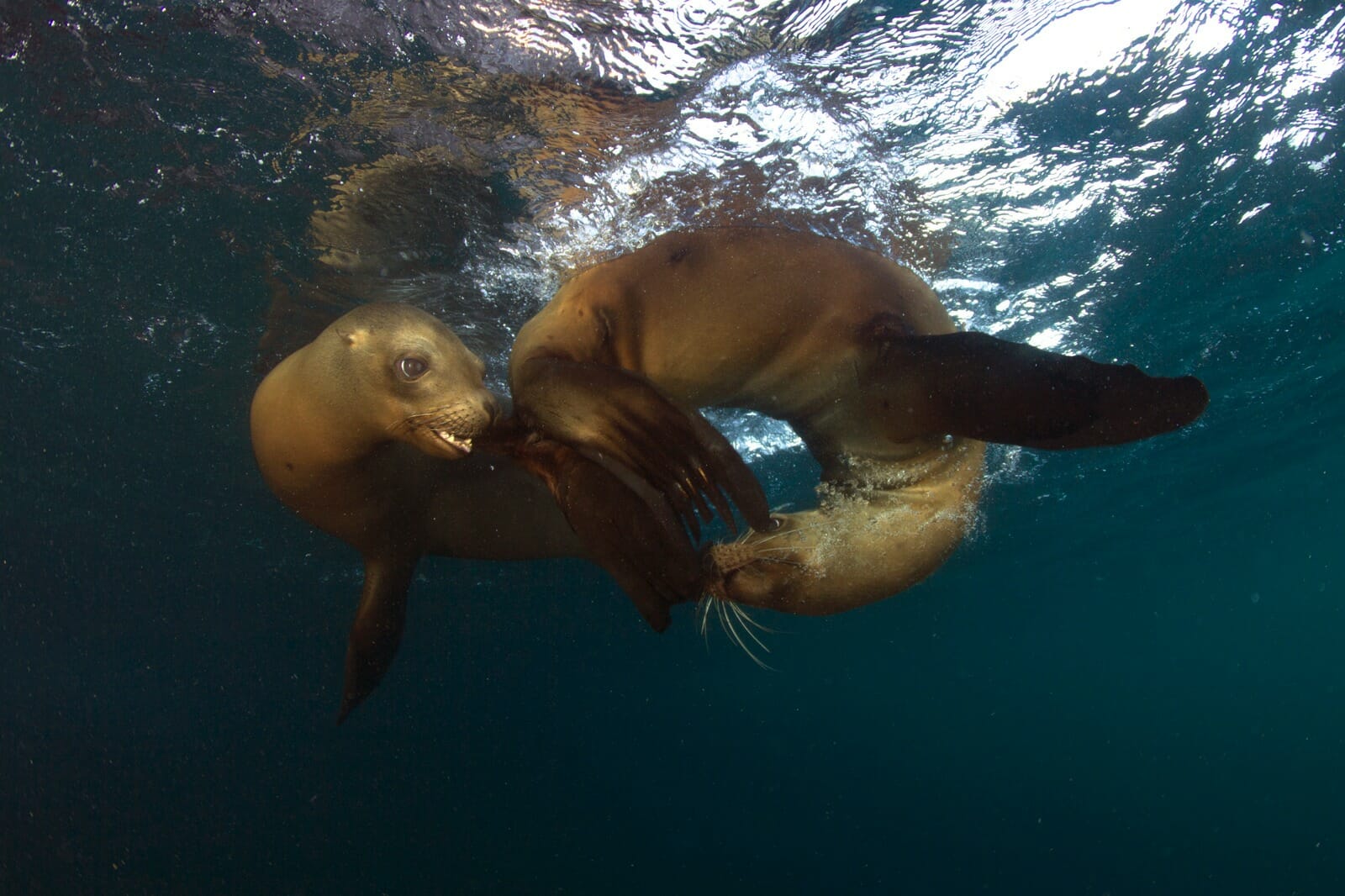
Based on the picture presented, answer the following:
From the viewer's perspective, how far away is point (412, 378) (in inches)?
149

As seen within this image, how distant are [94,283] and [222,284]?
1.29 m

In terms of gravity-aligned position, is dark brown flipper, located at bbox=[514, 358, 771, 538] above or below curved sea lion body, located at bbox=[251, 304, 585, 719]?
above

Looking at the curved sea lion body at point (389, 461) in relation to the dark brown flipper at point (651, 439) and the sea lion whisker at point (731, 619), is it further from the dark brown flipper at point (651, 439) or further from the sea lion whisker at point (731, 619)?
the sea lion whisker at point (731, 619)

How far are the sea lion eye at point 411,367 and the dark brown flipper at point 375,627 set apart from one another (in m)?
2.16

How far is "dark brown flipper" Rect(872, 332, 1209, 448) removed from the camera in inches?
73.8

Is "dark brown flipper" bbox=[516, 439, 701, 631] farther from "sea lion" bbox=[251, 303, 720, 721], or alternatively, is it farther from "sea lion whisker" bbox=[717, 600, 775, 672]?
"sea lion whisker" bbox=[717, 600, 775, 672]

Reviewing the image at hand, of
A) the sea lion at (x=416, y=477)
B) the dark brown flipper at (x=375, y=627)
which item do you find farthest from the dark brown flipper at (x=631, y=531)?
the dark brown flipper at (x=375, y=627)

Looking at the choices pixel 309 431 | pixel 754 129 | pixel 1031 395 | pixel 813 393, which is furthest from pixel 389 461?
pixel 1031 395

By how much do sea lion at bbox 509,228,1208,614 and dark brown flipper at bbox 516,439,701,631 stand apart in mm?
69

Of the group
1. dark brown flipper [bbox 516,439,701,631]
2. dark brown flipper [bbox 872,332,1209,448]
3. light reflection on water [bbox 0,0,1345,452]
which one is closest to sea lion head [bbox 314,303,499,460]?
dark brown flipper [bbox 516,439,701,631]

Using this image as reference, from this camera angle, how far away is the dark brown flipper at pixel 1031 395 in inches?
73.8

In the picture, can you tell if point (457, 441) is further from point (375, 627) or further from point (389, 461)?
point (375, 627)

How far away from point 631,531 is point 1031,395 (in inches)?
49.4

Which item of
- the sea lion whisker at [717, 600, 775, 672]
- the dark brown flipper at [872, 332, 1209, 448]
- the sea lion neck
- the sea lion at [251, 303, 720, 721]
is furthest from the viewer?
the sea lion neck
